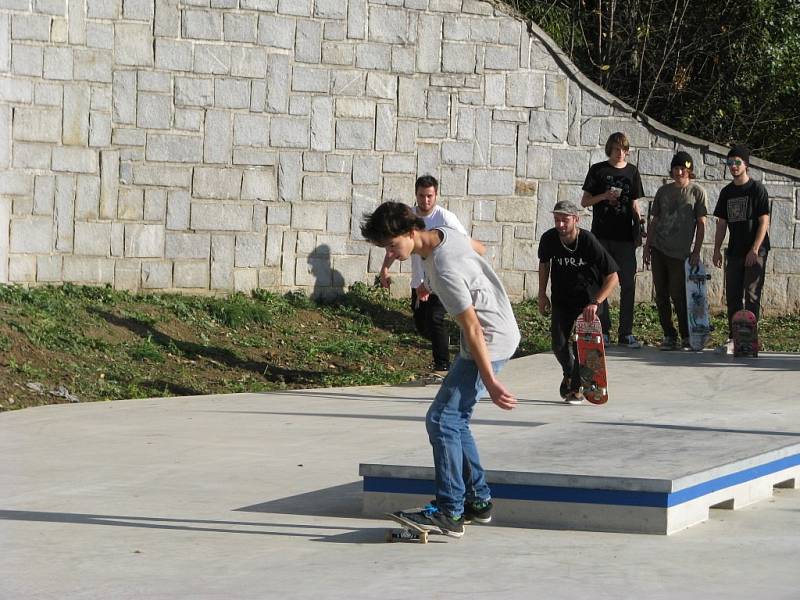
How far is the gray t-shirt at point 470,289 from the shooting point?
605cm

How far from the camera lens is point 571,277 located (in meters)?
10.4

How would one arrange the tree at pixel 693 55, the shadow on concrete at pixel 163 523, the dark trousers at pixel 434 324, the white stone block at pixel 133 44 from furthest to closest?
the tree at pixel 693 55 < the white stone block at pixel 133 44 < the dark trousers at pixel 434 324 < the shadow on concrete at pixel 163 523

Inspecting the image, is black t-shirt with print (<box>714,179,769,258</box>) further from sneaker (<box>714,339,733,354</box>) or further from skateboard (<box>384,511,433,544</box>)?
skateboard (<box>384,511,433,544</box>)

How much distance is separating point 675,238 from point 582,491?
7137 millimetres

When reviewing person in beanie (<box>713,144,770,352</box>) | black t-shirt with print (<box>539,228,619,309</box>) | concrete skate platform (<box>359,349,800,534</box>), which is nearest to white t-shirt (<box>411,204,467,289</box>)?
black t-shirt with print (<box>539,228,619,309</box>)

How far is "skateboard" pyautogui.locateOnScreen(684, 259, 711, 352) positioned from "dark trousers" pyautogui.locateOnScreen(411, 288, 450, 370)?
2.61 metres

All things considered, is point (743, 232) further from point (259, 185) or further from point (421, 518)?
point (421, 518)

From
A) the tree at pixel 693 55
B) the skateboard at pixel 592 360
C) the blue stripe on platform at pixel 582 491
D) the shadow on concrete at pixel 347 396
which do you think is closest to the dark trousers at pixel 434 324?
the shadow on concrete at pixel 347 396

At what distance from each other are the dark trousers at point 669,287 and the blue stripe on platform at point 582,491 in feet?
20.7

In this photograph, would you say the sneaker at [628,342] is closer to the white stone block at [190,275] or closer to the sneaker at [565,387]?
the sneaker at [565,387]

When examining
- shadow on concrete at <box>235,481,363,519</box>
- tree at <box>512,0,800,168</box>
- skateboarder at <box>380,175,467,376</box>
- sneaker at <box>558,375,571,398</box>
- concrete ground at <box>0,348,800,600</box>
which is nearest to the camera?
concrete ground at <box>0,348,800,600</box>

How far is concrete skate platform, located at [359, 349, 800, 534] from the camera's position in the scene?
627 cm

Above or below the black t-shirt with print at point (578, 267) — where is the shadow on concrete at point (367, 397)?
below

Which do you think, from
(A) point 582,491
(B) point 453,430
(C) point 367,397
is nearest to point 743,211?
(C) point 367,397
